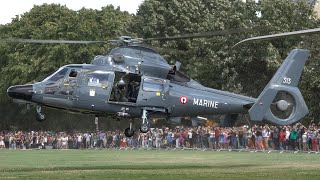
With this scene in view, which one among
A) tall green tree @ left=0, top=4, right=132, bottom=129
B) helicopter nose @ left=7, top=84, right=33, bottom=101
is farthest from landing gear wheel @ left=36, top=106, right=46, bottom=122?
tall green tree @ left=0, top=4, right=132, bottom=129

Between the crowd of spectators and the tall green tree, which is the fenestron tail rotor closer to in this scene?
the crowd of spectators

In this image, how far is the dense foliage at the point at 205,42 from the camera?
7412 cm

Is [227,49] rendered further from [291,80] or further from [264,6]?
[291,80]

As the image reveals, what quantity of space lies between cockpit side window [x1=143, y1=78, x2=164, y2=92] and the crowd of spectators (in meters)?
18.3

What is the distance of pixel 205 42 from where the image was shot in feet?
252

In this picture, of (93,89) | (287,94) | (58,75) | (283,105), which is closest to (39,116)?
(58,75)

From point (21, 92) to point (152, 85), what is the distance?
5.53 metres

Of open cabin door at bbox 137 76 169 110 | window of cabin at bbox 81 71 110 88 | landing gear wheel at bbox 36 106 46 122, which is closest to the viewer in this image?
window of cabin at bbox 81 71 110 88

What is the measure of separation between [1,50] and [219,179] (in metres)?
75.0

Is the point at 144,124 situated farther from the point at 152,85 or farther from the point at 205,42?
the point at 205,42

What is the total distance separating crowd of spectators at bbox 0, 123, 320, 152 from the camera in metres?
58.5

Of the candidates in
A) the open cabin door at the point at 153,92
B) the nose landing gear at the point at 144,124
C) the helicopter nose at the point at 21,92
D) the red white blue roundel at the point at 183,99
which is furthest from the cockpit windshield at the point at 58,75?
the red white blue roundel at the point at 183,99

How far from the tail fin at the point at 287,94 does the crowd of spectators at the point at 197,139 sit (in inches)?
608

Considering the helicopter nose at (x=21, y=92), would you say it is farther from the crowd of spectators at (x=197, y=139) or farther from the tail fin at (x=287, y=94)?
the crowd of spectators at (x=197, y=139)
